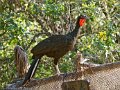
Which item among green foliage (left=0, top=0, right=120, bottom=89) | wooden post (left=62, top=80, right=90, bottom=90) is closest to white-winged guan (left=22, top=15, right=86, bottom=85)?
wooden post (left=62, top=80, right=90, bottom=90)

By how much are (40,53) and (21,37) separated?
1603 millimetres

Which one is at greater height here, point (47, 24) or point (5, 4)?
point (5, 4)

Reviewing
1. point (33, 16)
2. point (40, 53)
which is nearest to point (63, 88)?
point (40, 53)

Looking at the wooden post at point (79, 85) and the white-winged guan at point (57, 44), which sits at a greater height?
the white-winged guan at point (57, 44)

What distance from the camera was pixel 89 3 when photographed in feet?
17.9

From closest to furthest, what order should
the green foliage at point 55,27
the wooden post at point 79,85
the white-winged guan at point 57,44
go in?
the wooden post at point 79,85 < the white-winged guan at point 57,44 < the green foliage at point 55,27

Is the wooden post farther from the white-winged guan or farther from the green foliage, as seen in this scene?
the green foliage

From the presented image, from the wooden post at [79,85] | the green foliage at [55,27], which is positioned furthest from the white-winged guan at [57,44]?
the green foliage at [55,27]

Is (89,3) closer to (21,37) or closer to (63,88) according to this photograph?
(21,37)

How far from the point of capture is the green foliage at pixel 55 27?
4988 mm

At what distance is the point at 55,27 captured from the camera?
18.9 feet

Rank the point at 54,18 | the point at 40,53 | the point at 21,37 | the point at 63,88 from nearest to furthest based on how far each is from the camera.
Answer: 1. the point at 63,88
2. the point at 40,53
3. the point at 21,37
4. the point at 54,18

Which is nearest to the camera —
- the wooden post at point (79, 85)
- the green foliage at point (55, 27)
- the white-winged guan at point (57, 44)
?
the wooden post at point (79, 85)

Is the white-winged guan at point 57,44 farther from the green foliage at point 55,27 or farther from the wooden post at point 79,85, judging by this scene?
the green foliage at point 55,27
